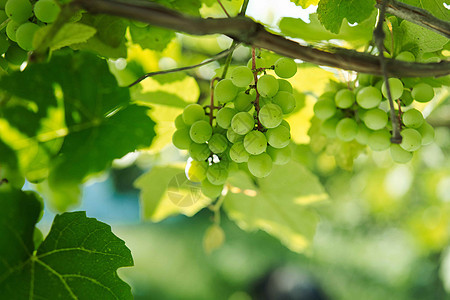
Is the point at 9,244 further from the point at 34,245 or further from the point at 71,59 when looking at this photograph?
the point at 71,59

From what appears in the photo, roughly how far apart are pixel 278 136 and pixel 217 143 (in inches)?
2.2

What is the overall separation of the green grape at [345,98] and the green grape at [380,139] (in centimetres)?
4

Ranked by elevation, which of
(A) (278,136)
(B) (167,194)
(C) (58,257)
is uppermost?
(A) (278,136)

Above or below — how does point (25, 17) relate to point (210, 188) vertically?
above

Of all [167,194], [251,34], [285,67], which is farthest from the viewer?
[167,194]

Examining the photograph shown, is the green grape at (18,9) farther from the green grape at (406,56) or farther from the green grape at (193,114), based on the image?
the green grape at (406,56)

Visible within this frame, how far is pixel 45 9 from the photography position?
12.4 inches

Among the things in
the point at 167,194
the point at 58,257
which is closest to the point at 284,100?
the point at 58,257

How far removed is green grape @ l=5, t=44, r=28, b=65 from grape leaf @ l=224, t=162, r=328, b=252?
308 mm

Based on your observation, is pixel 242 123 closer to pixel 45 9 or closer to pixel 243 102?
pixel 243 102

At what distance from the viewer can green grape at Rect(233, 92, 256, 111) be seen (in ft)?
1.14

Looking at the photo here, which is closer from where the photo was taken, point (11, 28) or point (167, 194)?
point (11, 28)

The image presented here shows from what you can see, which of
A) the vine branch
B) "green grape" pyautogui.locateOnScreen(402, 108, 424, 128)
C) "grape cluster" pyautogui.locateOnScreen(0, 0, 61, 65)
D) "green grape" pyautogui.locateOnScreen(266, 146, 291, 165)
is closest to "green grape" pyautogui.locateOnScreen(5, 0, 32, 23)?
"grape cluster" pyautogui.locateOnScreen(0, 0, 61, 65)

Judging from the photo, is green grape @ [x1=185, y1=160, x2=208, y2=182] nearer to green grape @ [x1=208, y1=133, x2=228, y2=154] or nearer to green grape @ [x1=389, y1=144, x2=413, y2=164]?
green grape @ [x1=208, y1=133, x2=228, y2=154]
